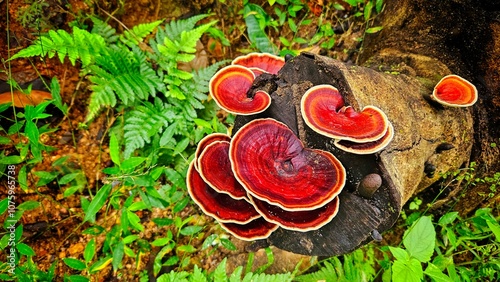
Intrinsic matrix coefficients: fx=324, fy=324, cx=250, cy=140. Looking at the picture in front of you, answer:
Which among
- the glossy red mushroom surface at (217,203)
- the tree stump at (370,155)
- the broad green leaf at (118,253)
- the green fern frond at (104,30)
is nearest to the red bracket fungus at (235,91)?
the tree stump at (370,155)

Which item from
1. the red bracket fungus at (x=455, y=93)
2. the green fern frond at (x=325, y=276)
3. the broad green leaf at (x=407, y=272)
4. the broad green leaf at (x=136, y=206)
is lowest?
the green fern frond at (x=325, y=276)

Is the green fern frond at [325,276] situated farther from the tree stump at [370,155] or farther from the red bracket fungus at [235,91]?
the red bracket fungus at [235,91]

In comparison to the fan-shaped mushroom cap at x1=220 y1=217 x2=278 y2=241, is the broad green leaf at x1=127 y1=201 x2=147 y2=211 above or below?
below

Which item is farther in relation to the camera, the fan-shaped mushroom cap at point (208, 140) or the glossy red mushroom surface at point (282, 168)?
the fan-shaped mushroom cap at point (208, 140)

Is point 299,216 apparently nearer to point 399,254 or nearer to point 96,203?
point 399,254

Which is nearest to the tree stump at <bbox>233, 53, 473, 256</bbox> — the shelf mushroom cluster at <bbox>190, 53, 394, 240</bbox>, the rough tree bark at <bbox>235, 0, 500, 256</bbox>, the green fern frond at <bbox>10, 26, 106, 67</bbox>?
the rough tree bark at <bbox>235, 0, 500, 256</bbox>

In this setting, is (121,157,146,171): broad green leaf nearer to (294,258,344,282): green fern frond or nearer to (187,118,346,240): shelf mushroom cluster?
(187,118,346,240): shelf mushroom cluster

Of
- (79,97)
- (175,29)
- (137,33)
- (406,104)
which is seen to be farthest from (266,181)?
(79,97)

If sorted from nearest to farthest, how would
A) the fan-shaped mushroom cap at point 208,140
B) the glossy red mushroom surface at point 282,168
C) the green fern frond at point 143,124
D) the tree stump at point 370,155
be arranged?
the glossy red mushroom surface at point 282,168
the tree stump at point 370,155
the fan-shaped mushroom cap at point 208,140
the green fern frond at point 143,124
